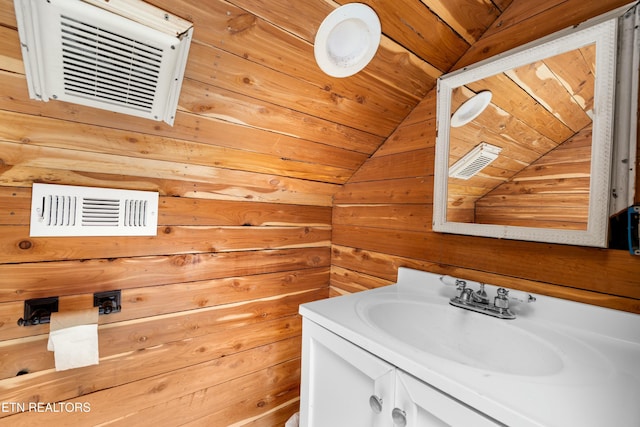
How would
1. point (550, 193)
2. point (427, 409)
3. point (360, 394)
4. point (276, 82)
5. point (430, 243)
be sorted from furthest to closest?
point (430, 243), point (276, 82), point (550, 193), point (360, 394), point (427, 409)

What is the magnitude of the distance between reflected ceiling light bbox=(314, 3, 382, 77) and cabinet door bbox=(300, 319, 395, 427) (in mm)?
896

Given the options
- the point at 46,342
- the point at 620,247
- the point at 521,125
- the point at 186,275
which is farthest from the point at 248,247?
the point at 620,247

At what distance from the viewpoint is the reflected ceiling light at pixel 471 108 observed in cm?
105

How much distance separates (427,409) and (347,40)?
1075 mm

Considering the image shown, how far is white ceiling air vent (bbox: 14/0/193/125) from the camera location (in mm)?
689

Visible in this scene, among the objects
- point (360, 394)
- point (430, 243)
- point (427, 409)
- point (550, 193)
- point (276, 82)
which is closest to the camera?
point (427, 409)

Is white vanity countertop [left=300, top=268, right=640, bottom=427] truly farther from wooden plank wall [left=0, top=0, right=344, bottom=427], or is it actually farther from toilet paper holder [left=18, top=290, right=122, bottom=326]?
toilet paper holder [left=18, top=290, right=122, bottom=326]

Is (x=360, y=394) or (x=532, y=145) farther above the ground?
(x=532, y=145)

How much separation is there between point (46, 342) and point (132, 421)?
1.54ft

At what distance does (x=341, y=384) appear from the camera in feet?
2.70

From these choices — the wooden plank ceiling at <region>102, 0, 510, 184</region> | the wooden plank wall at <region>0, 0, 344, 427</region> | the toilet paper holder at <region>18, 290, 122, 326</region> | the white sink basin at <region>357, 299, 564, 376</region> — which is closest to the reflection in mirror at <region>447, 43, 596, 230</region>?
the wooden plank ceiling at <region>102, 0, 510, 184</region>

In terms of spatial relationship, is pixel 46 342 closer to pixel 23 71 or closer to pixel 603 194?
pixel 23 71

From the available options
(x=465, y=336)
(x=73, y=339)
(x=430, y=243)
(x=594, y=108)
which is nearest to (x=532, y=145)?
(x=594, y=108)

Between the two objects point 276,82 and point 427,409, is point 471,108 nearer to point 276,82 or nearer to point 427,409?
point 276,82
